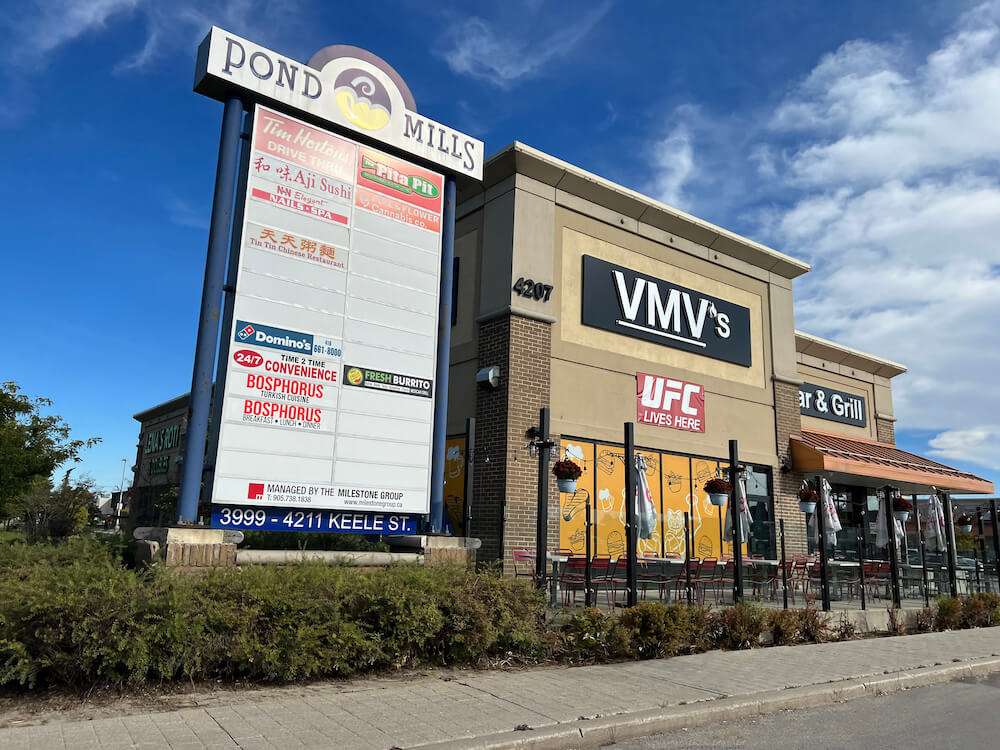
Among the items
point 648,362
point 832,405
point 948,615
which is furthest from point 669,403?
point 832,405

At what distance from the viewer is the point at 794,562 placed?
16984 mm

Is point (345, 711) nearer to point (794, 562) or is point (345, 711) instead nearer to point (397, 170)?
point (397, 170)

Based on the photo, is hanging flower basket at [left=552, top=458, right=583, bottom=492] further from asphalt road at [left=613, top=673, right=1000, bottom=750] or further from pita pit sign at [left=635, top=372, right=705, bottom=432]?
pita pit sign at [left=635, top=372, right=705, bottom=432]

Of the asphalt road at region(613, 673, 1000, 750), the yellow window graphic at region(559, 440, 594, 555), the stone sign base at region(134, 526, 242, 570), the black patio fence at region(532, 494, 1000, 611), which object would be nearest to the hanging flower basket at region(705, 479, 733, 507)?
the black patio fence at region(532, 494, 1000, 611)

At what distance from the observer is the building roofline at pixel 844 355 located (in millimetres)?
26609

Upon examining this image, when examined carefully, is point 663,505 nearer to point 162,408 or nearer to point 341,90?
point 341,90

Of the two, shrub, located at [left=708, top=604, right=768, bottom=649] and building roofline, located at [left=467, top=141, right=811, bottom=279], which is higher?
building roofline, located at [left=467, top=141, right=811, bottom=279]

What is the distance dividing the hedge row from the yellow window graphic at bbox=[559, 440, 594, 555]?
6.17 meters

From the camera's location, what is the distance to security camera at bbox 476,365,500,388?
1609 cm

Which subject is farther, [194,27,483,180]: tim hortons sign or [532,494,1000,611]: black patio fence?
[532,494,1000,611]: black patio fence

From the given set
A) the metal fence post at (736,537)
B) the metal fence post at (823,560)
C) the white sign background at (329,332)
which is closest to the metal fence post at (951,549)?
the metal fence post at (823,560)

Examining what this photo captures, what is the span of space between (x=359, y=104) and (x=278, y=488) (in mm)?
5865

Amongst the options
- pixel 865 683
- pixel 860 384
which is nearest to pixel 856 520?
pixel 860 384

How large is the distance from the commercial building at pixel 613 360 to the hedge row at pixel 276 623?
492cm
